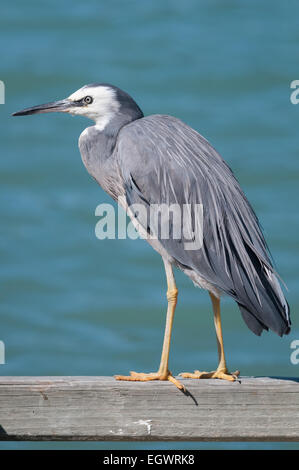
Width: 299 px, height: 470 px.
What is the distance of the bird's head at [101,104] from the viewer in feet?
11.0

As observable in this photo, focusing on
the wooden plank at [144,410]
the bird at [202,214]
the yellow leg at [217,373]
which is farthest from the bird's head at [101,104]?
the wooden plank at [144,410]

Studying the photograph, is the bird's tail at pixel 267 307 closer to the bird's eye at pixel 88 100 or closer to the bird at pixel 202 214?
the bird at pixel 202 214

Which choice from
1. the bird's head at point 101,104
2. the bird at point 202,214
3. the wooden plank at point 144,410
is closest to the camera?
the wooden plank at point 144,410

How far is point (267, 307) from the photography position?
3.00 m

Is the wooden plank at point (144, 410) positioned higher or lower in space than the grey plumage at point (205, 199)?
lower

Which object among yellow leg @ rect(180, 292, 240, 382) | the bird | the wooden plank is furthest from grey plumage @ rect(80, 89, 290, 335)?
the wooden plank

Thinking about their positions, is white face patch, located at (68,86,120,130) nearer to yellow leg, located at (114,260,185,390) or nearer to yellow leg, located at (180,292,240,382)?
yellow leg, located at (114,260,185,390)

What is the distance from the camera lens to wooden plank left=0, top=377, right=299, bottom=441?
2447mm

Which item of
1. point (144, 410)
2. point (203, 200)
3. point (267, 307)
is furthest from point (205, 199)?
point (144, 410)

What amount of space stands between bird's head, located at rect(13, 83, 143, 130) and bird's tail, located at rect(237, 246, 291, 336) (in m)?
0.81

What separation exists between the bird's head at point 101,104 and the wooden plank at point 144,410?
1.20m

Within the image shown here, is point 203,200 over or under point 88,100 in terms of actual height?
under

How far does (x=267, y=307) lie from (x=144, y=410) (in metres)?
0.70

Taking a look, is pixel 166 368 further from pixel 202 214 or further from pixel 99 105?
pixel 99 105
